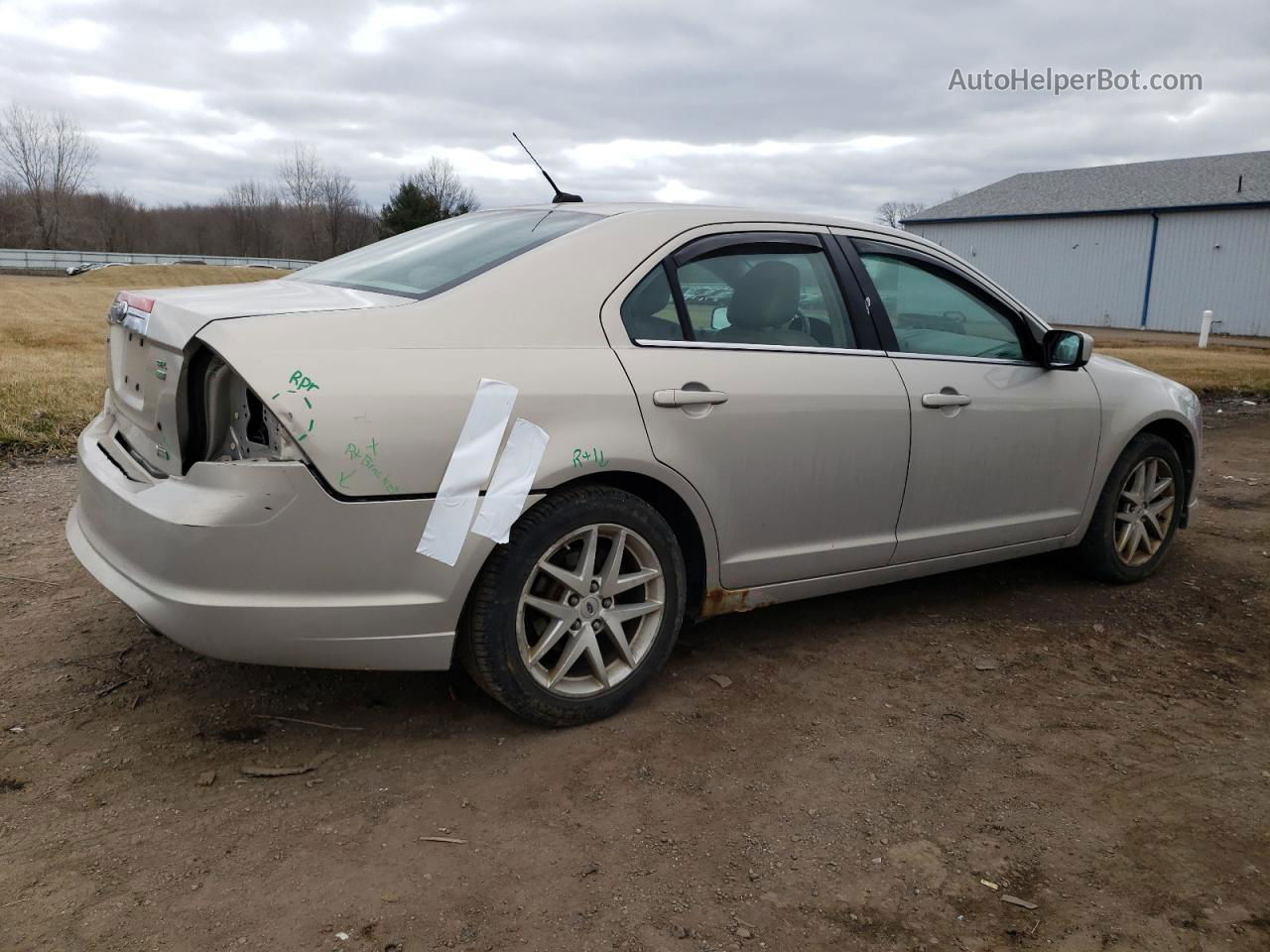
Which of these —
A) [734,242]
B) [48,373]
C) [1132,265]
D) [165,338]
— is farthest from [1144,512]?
[1132,265]

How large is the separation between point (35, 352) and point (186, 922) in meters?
11.1

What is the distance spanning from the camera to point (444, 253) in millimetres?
3572

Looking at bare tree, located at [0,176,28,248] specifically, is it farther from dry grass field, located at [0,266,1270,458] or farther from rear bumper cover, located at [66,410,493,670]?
rear bumper cover, located at [66,410,493,670]

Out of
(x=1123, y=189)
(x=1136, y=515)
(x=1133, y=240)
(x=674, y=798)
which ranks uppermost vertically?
(x=1123, y=189)

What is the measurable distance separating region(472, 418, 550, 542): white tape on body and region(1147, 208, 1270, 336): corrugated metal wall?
34.8m

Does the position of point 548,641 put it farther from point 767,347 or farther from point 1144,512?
point 1144,512

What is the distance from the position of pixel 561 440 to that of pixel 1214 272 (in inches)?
1396

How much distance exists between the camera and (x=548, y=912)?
2422 millimetres

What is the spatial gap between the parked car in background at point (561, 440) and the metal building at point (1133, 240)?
32902 millimetres

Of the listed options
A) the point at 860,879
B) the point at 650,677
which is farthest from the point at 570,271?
Answer: the point at 860,879

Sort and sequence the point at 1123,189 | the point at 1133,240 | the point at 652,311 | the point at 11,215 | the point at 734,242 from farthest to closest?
the point at 11,215, the point at 1123,189, the point at 1133,240, the point at 734,242, the point at 652,311

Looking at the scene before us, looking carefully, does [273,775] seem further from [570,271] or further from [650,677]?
[570,271]

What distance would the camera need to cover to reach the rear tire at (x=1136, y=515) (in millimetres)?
4777

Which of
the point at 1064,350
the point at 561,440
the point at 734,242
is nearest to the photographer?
the point at 561,440
